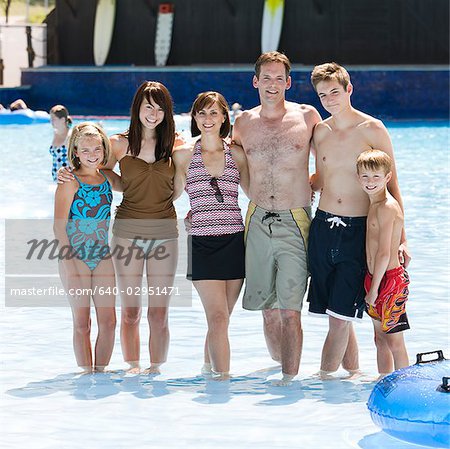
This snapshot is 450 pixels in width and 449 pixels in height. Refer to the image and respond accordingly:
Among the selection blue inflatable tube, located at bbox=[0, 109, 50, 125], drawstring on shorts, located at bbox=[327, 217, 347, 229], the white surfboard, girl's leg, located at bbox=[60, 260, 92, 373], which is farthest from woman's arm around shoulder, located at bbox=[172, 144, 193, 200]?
the white surfboard

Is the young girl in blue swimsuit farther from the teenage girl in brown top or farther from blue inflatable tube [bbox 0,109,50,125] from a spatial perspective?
blue inflatable tube [bbox 0,109,50,125]

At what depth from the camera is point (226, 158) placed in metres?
5.37

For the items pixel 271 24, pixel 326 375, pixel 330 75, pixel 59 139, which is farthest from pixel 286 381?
pixel 271 24

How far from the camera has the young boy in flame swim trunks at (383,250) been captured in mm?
4996

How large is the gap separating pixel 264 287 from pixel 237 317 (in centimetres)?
191

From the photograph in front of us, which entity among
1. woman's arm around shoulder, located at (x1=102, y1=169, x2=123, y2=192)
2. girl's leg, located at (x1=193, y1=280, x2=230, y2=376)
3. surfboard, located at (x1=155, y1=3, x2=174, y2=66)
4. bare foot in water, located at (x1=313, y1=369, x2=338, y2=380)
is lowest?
bare foot in water, located at (x1=313, y1=369, x2=338, y2=380)

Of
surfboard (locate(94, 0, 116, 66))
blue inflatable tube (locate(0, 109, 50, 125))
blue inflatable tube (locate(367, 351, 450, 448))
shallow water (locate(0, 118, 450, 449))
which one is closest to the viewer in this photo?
blue inflatable tube (locate(367, 351, 450, 448))

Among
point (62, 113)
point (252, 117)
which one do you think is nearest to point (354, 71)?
point (62, 113)

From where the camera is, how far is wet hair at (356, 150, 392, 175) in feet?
16.3

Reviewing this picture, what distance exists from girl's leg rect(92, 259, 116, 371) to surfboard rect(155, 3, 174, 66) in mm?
21387

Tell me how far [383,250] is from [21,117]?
1783cm

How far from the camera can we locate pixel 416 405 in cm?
431

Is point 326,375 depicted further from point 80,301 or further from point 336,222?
point 80,301

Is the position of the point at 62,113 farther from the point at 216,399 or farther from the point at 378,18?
the point at 378,18
